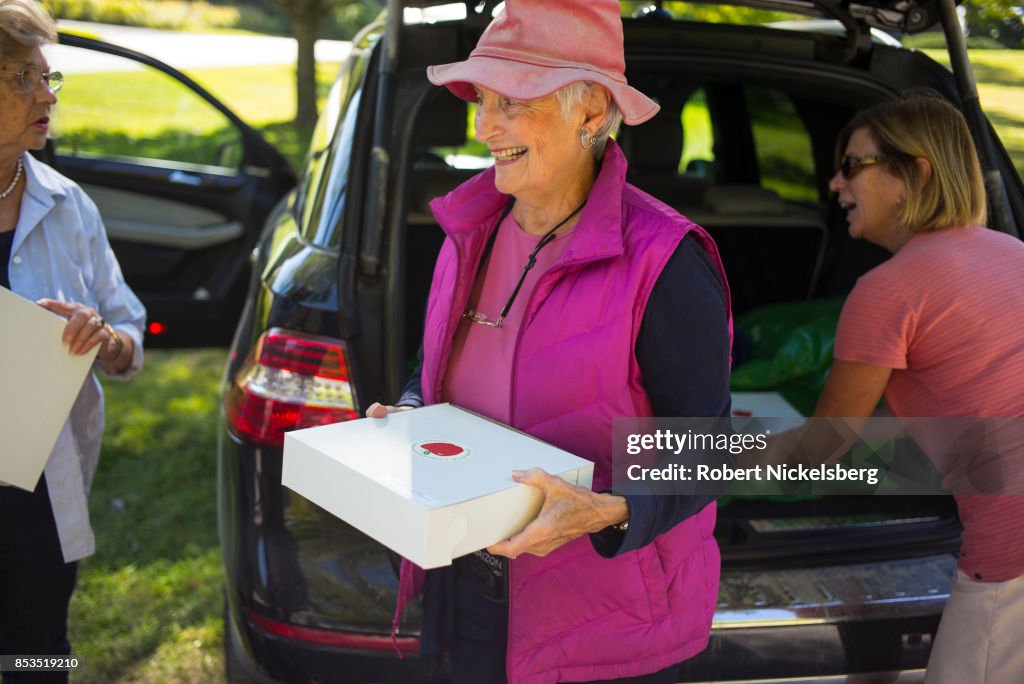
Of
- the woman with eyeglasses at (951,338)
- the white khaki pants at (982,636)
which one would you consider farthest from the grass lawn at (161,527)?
the white khaki pants at (982,636)

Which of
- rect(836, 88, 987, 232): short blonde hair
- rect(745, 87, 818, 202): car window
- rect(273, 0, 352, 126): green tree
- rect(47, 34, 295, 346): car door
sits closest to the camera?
rect(836, 88, 987, 232): short blonde hair

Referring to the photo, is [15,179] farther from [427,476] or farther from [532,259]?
[427,476]

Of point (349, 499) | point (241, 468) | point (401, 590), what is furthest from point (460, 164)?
point (349, 499)

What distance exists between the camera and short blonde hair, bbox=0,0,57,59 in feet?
6.69

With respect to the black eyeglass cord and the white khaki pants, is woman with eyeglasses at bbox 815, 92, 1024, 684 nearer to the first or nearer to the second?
the white khaki pants

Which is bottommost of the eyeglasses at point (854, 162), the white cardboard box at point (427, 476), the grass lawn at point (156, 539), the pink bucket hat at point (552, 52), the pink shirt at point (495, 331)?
the grass lawn at point (156, 539)

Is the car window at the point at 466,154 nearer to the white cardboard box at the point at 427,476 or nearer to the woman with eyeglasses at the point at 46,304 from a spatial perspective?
the woman with eyeglasses at the point at 46,304

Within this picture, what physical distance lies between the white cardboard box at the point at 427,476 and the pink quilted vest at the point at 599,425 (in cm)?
11

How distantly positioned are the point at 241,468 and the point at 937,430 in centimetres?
157

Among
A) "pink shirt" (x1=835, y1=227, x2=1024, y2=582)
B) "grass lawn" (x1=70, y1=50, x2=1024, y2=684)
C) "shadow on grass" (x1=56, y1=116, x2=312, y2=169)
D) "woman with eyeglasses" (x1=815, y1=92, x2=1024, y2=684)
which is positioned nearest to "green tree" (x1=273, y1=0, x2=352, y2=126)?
"shadow on grass" (x1=56, y1=116, x2=312, y2=169)

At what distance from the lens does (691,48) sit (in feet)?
9.57

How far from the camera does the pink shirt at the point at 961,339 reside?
6.49 ft

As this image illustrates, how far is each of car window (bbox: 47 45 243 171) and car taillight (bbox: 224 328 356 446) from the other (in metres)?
6.38

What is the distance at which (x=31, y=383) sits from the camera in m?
1.95
